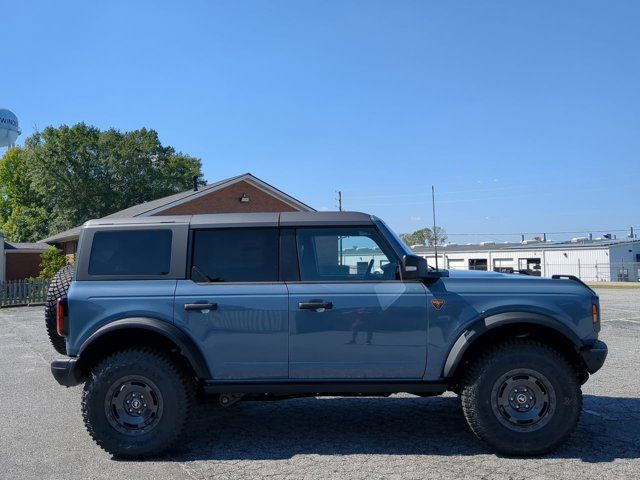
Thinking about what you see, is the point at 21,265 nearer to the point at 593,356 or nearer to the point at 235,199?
the point at 235,199

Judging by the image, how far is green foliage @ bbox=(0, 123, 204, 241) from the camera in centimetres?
4866

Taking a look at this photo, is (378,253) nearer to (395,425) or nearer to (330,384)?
(330,384)

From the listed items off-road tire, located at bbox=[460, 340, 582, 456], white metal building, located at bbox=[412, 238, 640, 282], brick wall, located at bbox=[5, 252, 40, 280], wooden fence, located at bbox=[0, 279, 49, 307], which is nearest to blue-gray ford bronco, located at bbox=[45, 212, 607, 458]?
off-road tire, located at bbox=[460, 340, 582, 456]

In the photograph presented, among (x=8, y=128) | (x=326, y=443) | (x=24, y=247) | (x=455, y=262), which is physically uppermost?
(x=8, y=128)

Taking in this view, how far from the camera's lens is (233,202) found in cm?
2750

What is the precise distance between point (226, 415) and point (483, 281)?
126 inches

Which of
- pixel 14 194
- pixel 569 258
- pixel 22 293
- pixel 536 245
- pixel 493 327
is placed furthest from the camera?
pixel 14 194

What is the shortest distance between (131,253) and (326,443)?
8.09ft

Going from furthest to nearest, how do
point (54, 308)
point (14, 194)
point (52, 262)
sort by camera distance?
point (14, 194) < point (52, 262) < point (54, 308)

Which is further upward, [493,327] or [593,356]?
[493,327]

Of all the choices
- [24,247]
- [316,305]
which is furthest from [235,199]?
[316,305]

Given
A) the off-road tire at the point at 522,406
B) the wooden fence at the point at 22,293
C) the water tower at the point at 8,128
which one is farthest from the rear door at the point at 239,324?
the water tower at the point at 8,128

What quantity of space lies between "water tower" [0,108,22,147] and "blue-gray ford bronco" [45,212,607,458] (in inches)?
2602

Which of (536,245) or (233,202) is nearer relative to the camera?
(233,202)
